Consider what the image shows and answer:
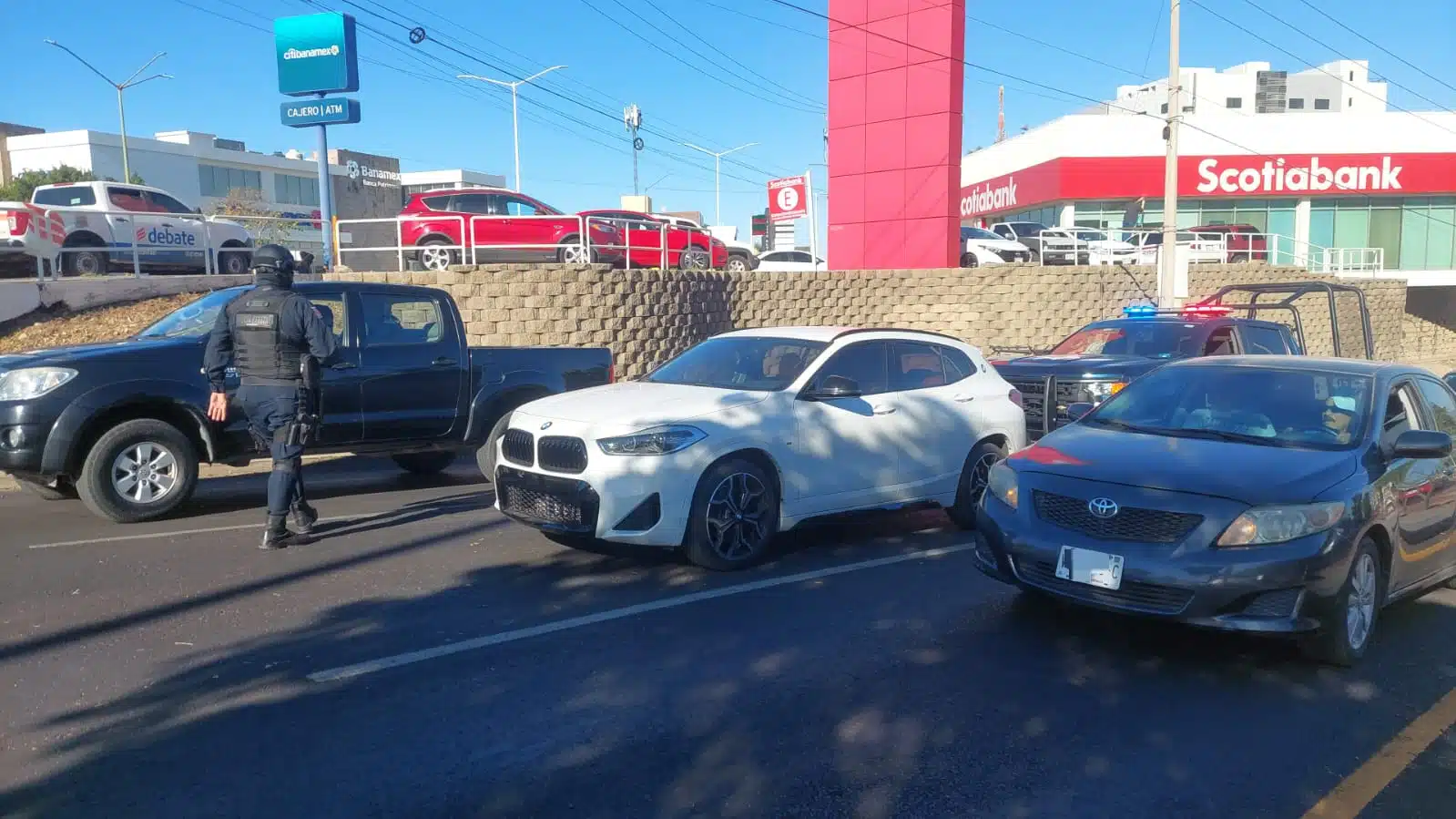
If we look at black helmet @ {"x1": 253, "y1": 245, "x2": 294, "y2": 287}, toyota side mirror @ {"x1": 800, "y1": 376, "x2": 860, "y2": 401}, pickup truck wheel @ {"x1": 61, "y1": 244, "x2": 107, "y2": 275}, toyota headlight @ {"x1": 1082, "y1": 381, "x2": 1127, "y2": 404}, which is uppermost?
pickup truck wheel @ {"x1": 61, "y1": 244, "x2": 107, "y2": 275}

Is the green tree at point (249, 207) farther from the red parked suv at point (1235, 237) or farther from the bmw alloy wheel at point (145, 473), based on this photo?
the bmw alloy wheel at point (145, 473)

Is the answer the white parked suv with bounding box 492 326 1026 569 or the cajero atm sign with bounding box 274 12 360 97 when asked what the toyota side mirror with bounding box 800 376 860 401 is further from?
the cajero atm sign with bounding box 274 12 360 97

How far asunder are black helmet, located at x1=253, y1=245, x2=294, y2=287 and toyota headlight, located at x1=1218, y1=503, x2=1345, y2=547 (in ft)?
19.2

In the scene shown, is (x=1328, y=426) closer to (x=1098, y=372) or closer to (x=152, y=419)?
(x=1098, y=372)

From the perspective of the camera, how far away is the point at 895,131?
2481 centimetres

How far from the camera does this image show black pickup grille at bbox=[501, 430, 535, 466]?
7078 mm

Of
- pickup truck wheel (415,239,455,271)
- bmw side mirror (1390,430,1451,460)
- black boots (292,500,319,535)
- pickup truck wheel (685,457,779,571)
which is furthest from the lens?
pickup truck wheel (415,239,455,271)

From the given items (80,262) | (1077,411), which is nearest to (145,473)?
(1077,411)

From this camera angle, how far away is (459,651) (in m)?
5.39

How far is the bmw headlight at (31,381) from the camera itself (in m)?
7.96

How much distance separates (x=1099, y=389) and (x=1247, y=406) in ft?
14.9

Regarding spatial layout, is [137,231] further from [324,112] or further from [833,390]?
[833,390]

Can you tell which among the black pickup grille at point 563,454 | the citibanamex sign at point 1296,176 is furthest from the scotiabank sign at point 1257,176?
the black pickup grille at point 563,454

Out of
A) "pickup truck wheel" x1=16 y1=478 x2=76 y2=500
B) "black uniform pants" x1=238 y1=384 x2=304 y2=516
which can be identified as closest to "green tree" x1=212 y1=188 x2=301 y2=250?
"pickup truck wheel" x1=16 y1=478 x2=76 y2=500
